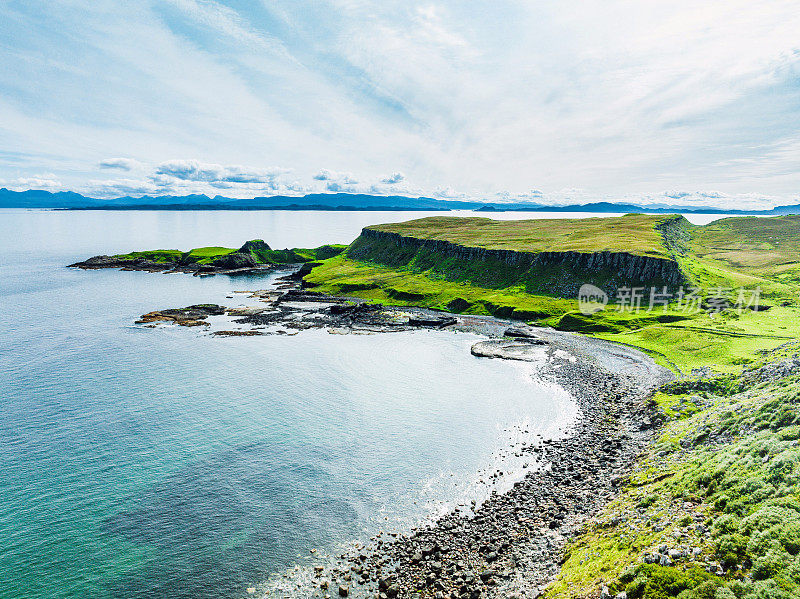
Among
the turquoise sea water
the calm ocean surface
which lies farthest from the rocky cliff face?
the turquoise sea water

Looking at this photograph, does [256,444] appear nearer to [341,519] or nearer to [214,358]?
[341,519]

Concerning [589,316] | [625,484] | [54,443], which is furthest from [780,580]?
[589,316]

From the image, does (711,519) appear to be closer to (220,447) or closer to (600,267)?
(220,447)

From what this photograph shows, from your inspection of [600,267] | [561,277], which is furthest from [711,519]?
[600,267]

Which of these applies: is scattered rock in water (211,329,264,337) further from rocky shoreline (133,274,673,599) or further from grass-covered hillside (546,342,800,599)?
grass-covered hillside (546,342,800,599)

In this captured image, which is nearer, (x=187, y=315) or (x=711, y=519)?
(x=711, y=519)

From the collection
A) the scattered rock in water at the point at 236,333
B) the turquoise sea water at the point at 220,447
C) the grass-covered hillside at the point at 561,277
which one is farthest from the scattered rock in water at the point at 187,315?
the grass-covered hillside at the point at 561,277
